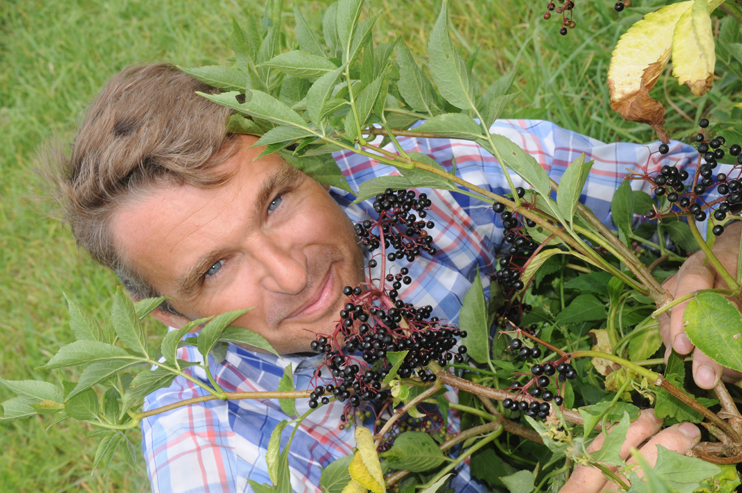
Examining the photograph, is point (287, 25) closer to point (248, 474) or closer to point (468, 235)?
point (468, 235)

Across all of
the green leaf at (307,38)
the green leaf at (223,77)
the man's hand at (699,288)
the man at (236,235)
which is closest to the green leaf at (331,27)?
the green leaf at (307,38)

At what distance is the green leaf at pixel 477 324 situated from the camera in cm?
96

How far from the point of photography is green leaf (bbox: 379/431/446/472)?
84 centimetres

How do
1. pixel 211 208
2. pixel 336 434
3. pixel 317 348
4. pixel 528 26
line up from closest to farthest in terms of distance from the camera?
1. pixel 317 348
2. pixel 211 208
3. pixel 336 434
4. pixel 528 26

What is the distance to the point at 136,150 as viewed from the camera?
1197mm

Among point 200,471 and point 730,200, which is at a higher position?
point 730,200

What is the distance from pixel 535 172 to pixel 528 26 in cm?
160

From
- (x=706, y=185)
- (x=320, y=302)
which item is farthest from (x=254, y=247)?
(x=706, y=185)

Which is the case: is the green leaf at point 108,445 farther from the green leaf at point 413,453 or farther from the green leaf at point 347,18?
the green leaf at point 347,18

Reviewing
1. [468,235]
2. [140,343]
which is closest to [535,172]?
[140,343]

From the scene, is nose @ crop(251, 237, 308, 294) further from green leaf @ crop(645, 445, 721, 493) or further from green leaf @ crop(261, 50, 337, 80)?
green leaf @ crop(645, 445, 721, 493)

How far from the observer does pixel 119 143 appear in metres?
1.23

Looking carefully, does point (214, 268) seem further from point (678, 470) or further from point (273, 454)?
point (678, 470)

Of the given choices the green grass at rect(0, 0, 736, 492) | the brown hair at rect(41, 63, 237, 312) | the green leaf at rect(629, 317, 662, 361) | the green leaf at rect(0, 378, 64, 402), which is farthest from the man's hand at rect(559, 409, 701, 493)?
the green grass at rect(0, 0, 736, 492)
